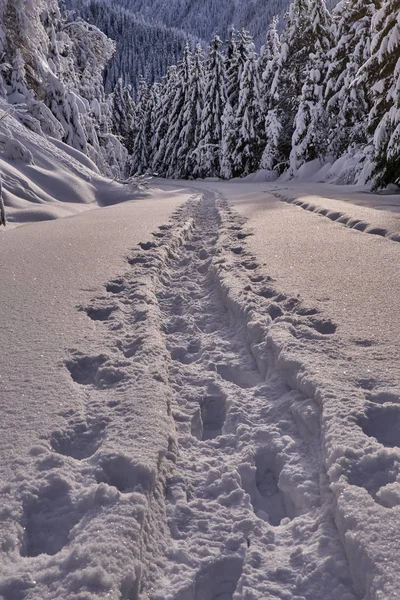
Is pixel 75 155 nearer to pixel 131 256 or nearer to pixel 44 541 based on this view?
pixel 131 256

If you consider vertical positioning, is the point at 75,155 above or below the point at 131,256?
above

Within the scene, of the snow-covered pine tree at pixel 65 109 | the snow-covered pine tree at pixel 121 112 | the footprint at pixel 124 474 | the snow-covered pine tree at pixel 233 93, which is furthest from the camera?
the snow-covered pine tree at pixel 121 112

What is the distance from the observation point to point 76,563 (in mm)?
1317

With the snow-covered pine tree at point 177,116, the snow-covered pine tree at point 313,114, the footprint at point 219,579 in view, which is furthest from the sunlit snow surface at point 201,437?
the snow-covered pine tree at point 177,116

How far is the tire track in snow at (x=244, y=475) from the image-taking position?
1.38 meters

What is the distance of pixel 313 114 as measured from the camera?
22.4 m

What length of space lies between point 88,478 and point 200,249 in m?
4.20

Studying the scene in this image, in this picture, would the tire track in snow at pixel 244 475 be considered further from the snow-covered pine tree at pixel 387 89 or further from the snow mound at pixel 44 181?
the snow-covered pine tree at pixel 387 89

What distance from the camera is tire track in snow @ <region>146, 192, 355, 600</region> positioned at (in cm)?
138

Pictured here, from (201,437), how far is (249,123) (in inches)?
1211

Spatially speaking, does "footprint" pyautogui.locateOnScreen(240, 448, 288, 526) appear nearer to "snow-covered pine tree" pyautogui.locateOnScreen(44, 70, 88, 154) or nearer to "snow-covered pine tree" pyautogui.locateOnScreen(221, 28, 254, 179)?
"snow-covered pine tree" pyautogui.locateOnScreen(44, 70, 88, 154)

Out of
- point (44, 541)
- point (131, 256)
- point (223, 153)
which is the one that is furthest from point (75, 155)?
point (223, 153)

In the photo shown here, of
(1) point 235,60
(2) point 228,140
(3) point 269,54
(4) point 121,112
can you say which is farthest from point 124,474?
(4) point 121,112

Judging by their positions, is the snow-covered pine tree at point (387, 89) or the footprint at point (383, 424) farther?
the snow-covered pine tree at point (387, 89)
